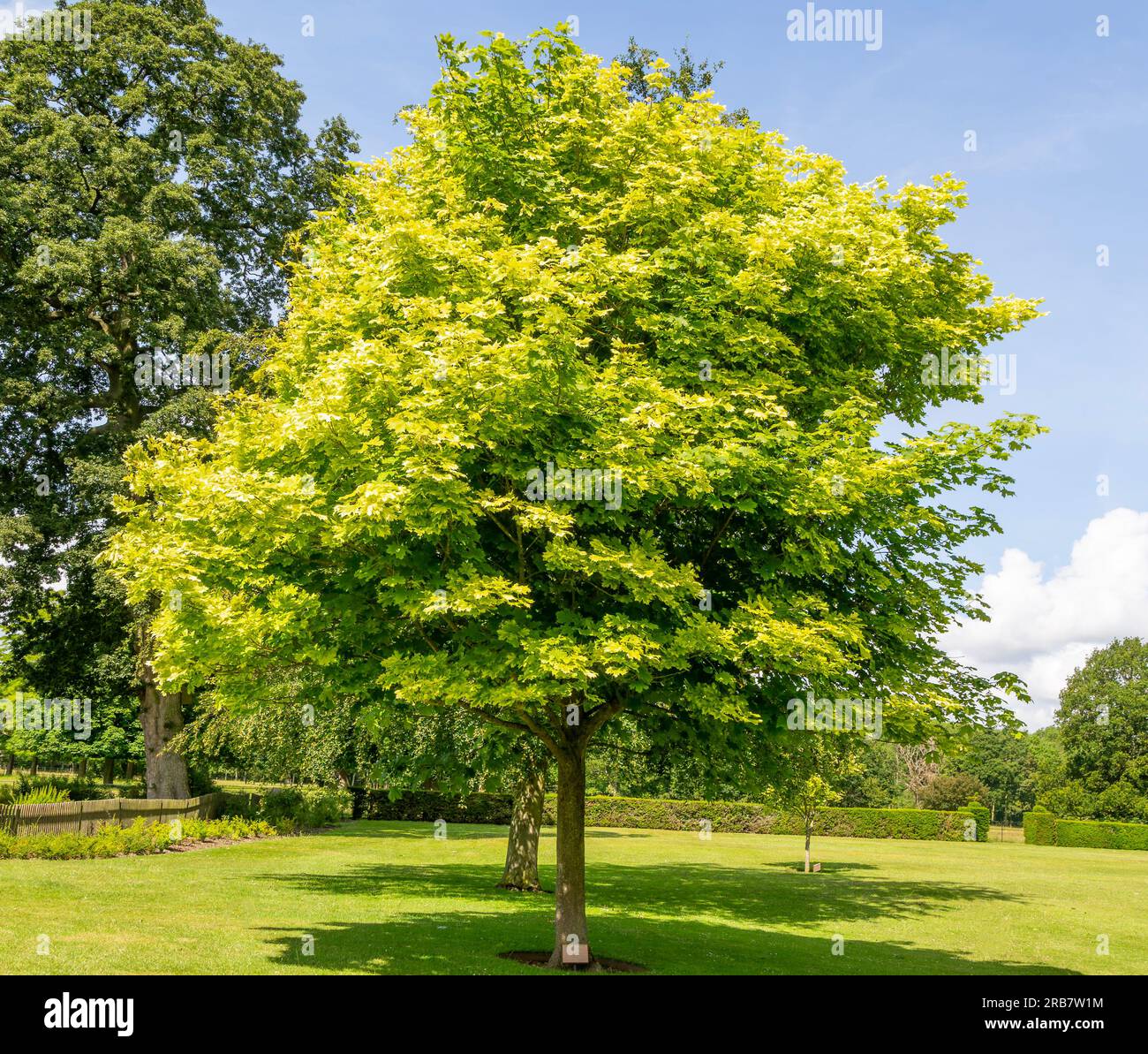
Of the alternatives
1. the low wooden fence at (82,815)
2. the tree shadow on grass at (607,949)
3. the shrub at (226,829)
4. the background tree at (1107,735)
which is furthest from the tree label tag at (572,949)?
the background tree at (1107,735)

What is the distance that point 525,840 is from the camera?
26391mm

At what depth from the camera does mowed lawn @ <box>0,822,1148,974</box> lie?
1427 centimetres

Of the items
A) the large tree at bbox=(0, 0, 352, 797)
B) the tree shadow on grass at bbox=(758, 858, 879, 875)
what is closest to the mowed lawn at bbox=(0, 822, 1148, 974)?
the tree shadow on grass at bbox=(758, 858, 879, 875)

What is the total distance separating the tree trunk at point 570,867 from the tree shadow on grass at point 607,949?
57cm

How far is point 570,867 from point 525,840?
1229 centimetres

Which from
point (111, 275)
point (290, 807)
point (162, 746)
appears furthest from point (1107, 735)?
point (111, 275)

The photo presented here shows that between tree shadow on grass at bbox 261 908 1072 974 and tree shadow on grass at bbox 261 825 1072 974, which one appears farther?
tree shadow on grass at bbox 261 825 1072 974

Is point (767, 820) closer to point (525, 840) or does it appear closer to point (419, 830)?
point (419, 830)

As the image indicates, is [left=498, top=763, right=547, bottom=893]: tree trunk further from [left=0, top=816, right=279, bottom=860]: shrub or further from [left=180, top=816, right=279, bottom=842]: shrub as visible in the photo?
[left=180, top=816, right=279, bottom=842]: shrub

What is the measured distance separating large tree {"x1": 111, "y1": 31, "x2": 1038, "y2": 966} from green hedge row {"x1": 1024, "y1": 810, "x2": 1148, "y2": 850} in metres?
58.8

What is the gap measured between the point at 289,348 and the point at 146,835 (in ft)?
60.9
